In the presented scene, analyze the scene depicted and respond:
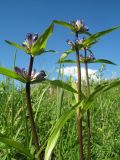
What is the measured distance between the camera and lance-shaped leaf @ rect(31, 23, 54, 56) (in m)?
1.39

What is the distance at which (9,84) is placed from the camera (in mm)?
3432

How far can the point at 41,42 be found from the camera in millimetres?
1414

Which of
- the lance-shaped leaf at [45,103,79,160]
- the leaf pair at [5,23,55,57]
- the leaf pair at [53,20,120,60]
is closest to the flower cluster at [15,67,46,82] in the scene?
the leaf pair at [5,23,55,57]

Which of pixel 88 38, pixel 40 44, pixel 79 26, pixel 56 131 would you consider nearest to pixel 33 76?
pixel 40 44

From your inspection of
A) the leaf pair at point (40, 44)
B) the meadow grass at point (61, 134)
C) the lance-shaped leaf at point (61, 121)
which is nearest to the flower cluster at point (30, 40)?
the leaf pair at point (40, 44)

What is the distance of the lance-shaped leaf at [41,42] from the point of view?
1388mm

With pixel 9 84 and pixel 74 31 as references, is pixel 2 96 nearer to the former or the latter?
pixel 9 84

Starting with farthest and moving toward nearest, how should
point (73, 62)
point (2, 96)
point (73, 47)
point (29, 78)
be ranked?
point (2, 96)
point (73, 62)
point (73, 47)
point (29, 78)

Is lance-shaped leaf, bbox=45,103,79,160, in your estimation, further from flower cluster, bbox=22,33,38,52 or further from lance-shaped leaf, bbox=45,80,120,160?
flower cluster, bbox=22,33,38,52

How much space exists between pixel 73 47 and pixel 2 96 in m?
1.55

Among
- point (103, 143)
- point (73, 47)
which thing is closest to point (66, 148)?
point (103, 143)

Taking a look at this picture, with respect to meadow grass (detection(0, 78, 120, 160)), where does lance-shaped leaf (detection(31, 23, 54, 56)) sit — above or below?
above

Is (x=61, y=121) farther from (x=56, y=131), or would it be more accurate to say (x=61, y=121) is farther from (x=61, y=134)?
(x=61, y=134)

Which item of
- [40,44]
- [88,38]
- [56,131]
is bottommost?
[56,131]
